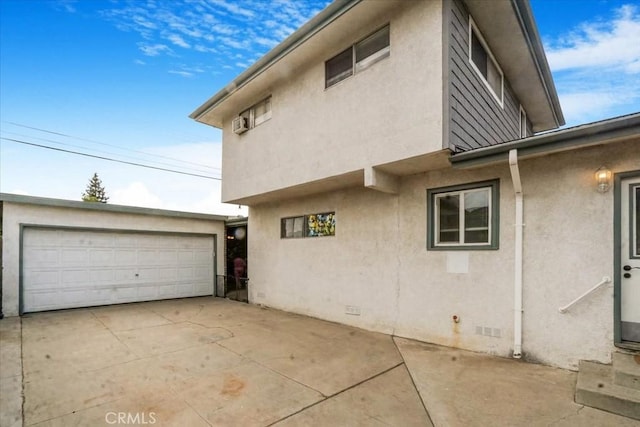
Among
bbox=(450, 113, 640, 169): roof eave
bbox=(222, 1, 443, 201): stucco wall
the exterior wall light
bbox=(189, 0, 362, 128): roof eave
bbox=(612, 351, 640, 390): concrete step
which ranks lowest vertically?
bbox=(612, 351, 640, 390): concrete step

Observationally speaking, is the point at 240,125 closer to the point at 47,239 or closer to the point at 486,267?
the point at 47,239

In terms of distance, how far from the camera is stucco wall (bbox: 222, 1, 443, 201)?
5.02m

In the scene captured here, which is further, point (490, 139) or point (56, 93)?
point (56, 93)

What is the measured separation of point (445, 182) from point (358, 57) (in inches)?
115

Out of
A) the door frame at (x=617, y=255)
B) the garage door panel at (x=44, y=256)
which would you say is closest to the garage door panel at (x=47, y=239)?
the garage door panel at (x=44, y=256)

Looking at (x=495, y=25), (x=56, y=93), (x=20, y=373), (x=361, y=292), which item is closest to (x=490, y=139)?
(x=495, y=25)

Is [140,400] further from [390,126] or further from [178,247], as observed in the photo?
[178,247]

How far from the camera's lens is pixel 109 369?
459cm

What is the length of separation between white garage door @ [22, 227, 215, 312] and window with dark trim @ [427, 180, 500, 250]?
9.03 meters

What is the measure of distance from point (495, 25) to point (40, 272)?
12382 millimetres

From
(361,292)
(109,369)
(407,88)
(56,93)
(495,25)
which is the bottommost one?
(109,369)

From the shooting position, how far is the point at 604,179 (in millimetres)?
4156

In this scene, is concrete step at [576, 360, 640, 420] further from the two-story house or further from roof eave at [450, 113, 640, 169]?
roof eave at [450, 113, 640, 169]

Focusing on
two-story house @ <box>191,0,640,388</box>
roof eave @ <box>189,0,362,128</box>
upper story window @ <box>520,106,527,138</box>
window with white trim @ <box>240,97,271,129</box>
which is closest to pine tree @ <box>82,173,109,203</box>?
roof eave @ <box>189,0,362,128</box>
